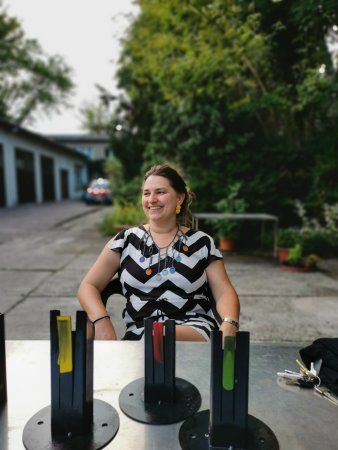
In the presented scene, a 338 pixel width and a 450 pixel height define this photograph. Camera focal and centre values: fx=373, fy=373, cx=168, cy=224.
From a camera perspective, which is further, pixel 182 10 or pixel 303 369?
pixel 182 10

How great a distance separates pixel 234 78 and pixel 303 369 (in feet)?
25.7

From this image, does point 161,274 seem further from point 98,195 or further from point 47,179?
point 47,179

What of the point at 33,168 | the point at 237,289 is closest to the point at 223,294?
the point at 237,289

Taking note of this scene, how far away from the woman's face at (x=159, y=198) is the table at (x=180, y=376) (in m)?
0.79

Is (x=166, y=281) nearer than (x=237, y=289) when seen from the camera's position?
Yes

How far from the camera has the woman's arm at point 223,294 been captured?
168 cm

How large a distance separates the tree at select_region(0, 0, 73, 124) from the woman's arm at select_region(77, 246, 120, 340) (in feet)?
101

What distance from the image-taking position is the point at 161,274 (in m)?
1.87

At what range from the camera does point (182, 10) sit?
6.91m

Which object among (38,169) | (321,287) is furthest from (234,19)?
(38,169)

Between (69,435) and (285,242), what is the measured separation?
6086 mm

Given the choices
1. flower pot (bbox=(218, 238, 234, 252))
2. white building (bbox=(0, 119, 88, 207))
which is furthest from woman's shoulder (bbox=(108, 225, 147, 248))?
white building (bbox=(0, 119, 88, 207))

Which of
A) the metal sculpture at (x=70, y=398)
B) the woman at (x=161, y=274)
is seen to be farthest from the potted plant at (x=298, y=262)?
the metal sculpture at (x=70, y=398)

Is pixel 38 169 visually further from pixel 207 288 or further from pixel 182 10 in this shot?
pixel 207 288
